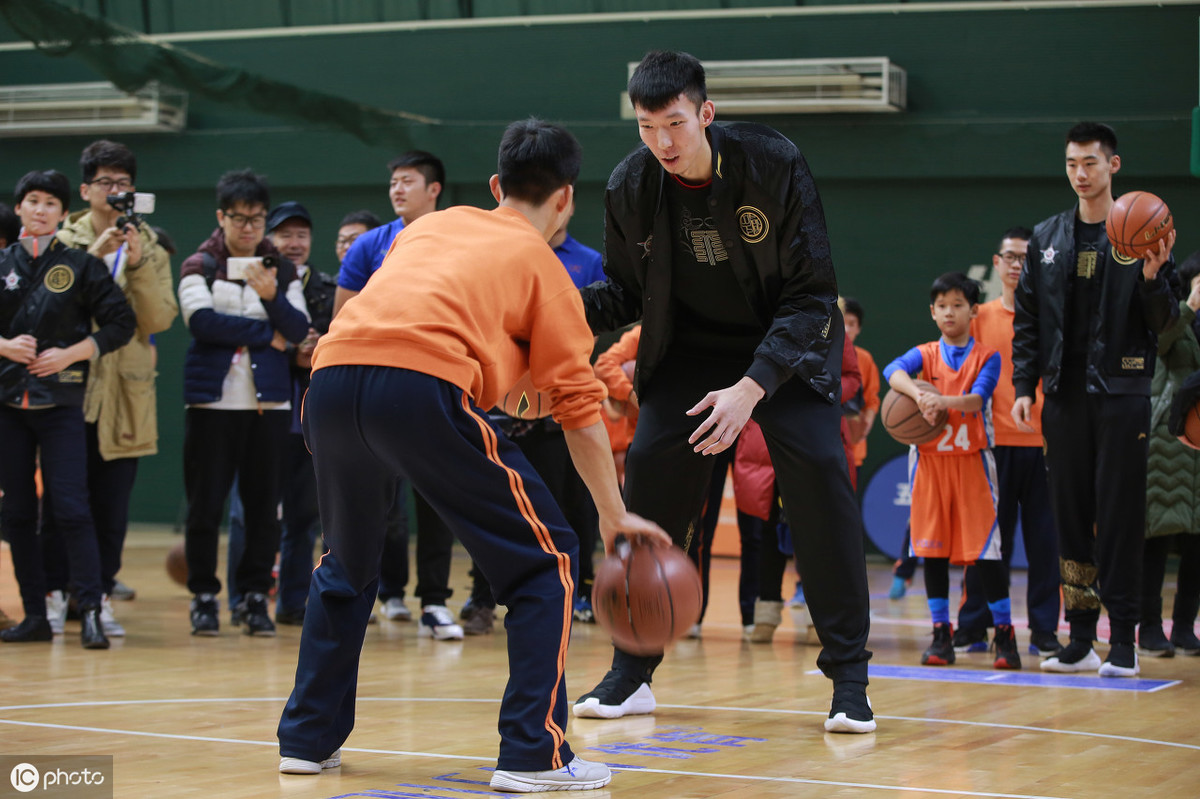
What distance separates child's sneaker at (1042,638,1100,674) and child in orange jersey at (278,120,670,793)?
2.88 meters

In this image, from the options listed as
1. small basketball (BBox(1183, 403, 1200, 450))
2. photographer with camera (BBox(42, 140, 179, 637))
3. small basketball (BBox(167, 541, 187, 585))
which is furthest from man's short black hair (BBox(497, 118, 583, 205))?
small basketball (BBox(167, 541, 187, 585))

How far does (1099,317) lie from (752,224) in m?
2.02

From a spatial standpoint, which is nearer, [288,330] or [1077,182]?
[1077,182]

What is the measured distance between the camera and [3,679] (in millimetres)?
4879

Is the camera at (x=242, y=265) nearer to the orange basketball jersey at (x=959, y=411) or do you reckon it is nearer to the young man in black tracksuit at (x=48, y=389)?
the young man in black tracksuit at (x=48, y=389)

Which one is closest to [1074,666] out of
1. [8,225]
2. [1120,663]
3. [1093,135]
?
[1120,663]

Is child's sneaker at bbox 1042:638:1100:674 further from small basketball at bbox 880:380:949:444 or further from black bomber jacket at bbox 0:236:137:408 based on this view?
black bomber jacket at bbox 0:236:137:408

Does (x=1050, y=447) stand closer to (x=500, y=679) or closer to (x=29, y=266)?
(x=500, y=679)

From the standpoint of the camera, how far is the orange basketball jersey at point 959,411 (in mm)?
6184

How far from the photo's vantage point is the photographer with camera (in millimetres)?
6398

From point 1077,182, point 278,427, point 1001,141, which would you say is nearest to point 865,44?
point 1001,141

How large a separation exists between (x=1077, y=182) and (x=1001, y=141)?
5.71 metres

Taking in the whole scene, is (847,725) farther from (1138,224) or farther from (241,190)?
(241,190)

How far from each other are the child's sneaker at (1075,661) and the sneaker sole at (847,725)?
6.02ft
